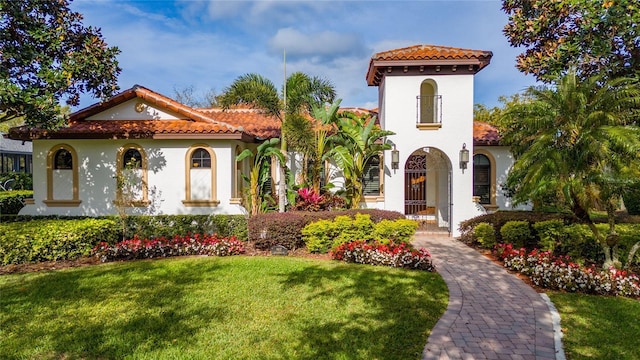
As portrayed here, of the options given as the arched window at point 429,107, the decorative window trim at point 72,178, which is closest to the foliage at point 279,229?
the arched window at point 429,107

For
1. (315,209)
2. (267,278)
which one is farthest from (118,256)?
(315,209)

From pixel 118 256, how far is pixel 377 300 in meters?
7.30

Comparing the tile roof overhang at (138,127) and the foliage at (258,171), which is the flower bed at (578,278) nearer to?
the foliage at (258,171)

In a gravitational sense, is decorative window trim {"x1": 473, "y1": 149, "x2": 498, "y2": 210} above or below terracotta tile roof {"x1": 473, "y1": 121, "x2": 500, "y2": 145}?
below

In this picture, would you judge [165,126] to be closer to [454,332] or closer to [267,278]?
[267,278]

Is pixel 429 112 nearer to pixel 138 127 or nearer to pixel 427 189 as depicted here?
pixel 427 189

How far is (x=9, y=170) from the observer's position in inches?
1174

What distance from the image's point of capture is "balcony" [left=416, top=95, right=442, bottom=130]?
12.8 m

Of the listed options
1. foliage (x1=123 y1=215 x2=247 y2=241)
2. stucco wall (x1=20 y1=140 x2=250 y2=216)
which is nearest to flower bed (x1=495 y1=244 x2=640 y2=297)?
foliage (x1=123 y1=215 x2=247 y2=241)

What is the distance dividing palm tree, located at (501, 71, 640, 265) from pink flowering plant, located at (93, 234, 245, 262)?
314 inches

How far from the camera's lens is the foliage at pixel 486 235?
414 inches

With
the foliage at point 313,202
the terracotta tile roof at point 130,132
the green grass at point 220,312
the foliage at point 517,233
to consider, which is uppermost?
the terracotta tile roof at point 130,132

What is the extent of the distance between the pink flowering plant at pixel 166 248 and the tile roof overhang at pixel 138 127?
13.3 feet

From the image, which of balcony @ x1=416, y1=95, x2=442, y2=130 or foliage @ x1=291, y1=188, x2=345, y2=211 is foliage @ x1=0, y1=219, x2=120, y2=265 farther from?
balcony @ x1=416, y1=95, x2=442, y2=130
